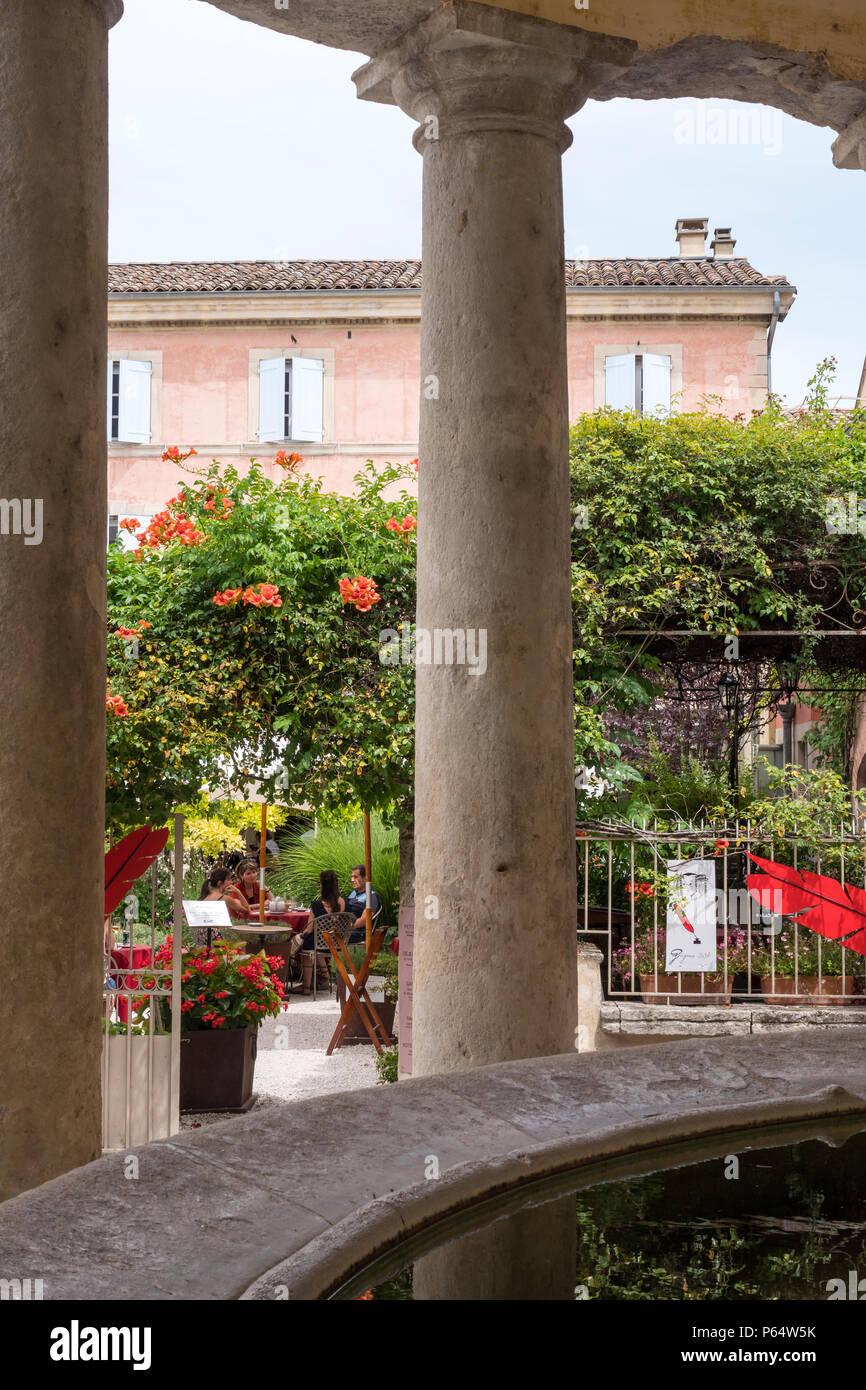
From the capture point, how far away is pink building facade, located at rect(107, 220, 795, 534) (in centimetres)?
2247

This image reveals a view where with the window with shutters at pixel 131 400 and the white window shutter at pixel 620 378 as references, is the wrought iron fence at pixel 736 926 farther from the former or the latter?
the window with shutters at pixel 131 400

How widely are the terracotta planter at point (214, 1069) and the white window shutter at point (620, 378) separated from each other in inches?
613

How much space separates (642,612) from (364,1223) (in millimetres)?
6964

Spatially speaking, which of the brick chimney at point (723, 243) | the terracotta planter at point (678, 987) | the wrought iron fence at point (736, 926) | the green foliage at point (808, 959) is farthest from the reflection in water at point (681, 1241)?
the brick chimney at point (723, 243)

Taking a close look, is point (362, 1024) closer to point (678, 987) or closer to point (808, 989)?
point (678, 987)

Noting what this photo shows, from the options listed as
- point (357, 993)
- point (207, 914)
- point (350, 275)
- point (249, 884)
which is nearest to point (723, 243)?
point (350, 275)

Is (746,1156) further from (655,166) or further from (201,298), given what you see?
(655,166)

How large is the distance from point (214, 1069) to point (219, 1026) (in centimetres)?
27

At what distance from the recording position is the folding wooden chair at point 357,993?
10930 mm

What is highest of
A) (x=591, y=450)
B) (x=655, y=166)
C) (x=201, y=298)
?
(x=655, y=166)

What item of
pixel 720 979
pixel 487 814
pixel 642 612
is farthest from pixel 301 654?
pixel 487 814

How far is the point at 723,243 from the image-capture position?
24.0 m

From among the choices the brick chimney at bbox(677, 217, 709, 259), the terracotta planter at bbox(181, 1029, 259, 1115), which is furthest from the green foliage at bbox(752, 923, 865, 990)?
the brick chimney at bbox(677, 217, 709, 259)

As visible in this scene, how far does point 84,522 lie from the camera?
376 centimetres
